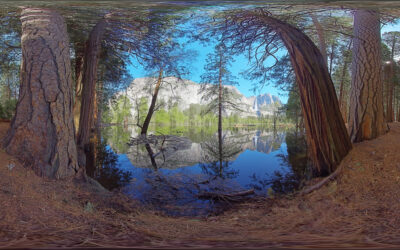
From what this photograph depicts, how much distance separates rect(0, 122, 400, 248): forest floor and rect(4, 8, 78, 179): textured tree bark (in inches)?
4.2

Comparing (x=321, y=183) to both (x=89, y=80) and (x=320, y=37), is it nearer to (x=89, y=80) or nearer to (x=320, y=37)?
(x=320, y=37)

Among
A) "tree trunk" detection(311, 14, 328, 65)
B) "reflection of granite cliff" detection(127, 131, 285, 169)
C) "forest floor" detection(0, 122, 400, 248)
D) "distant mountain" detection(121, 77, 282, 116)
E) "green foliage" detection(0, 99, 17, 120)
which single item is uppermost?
"tree trunk" detection(311, 14, 328, 65)

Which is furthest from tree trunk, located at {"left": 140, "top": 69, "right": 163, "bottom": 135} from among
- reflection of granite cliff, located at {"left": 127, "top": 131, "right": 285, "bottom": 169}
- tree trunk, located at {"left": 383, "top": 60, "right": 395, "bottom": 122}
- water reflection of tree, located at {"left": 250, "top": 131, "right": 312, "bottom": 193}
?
tree trunk, located at {"left": 383, "top": 60, "right": 395, "bottom": 122}

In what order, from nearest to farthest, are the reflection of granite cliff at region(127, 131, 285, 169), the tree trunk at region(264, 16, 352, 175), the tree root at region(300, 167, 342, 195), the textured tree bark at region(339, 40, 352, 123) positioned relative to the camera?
the tree root at region(300, 167, 342, 195), the tree trunk at region(264, 16, 352, 175), the reflection of granite cliff at region(127, 131, 285, 169), the textured tree bark at region(339, 40, 352, 123)

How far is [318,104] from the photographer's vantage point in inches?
54.6

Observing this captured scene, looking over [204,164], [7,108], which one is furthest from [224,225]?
[7,108]

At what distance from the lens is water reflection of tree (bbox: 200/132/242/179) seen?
1.41 meters

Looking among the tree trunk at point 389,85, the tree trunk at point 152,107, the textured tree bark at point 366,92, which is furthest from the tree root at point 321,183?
the tree trunk at point 152,107

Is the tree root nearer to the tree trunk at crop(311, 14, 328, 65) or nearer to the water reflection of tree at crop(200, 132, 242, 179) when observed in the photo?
the water reflection of tree at crop(200, 132, 242, 179)

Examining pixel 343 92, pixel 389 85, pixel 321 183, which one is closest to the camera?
pixel 321 183

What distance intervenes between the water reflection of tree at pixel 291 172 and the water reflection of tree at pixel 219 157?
22cm

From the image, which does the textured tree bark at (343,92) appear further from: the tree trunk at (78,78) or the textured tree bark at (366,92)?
the tree trunk at (78,78)

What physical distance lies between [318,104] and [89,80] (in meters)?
2.35

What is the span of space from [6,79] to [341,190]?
8.37 ft
